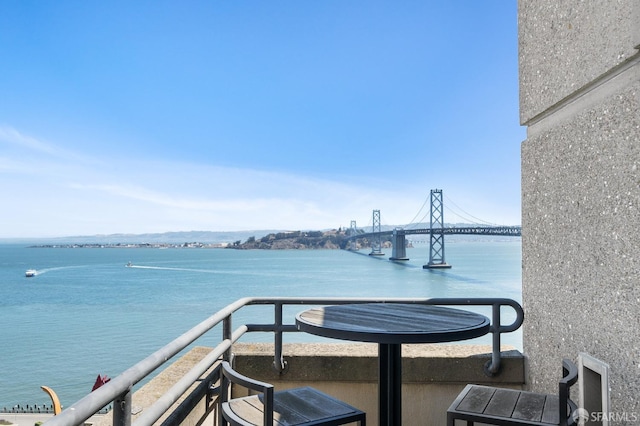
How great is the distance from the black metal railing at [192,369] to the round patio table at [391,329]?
0.26m

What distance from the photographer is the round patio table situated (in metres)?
1.49

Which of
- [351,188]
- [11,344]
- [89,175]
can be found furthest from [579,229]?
[89,175]

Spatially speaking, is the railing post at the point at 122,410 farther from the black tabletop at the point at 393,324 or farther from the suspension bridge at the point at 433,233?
the suspension bridge at the point at 433,233

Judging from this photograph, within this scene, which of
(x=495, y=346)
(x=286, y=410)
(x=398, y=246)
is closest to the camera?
(x=286, y=410)

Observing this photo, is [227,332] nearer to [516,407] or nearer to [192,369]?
[192,369]

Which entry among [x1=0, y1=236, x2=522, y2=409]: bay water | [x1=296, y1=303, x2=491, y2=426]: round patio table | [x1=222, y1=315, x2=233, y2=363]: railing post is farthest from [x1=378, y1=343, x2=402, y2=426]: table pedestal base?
[x1=0, y1=236, x2=522, y2=409]: bay water

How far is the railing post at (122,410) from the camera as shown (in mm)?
974

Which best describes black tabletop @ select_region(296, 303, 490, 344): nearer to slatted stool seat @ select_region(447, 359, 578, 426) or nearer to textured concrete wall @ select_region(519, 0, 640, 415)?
slatted stool seat @ select_region(447, 359, 578, 426)

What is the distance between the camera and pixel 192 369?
1.50 meters

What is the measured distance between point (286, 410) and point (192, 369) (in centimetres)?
32

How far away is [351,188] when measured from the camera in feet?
273

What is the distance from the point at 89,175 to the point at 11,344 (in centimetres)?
7237

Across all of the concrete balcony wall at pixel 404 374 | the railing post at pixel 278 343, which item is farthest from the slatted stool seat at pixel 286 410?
the concrete balcony wall at pixel 404 374

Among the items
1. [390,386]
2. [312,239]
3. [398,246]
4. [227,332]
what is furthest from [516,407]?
[312,239]
